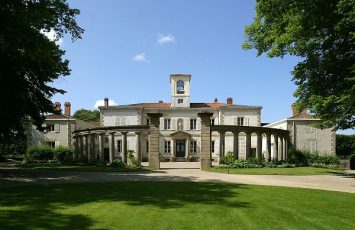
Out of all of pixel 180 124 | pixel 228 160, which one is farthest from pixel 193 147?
pixel 228 160

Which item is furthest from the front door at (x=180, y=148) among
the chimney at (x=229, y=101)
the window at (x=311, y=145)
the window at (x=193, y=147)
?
the window at (x=311, y=145)

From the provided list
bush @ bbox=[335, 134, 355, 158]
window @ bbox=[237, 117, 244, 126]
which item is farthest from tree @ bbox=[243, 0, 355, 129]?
bush @ bbox=[335, 134, 355, 158]

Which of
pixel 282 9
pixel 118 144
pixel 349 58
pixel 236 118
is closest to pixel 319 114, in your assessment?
pixel 349 58

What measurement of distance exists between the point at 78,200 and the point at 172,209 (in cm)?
321

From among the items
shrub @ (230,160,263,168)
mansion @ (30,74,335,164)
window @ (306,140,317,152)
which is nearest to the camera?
shrub @ (230,160,263,168)

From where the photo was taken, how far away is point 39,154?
129 ft

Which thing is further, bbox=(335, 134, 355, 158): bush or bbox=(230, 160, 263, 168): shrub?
bbox=(335, 134, 355, 158): bush

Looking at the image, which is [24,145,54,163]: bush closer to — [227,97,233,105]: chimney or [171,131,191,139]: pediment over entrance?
[171,131,191,139]: pediment over entrance

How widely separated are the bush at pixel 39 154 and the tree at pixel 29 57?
13991 millimetres

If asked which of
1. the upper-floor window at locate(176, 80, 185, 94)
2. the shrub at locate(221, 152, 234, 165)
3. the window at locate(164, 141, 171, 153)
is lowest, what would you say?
the shrub at locate(221, 152, 234, 165)

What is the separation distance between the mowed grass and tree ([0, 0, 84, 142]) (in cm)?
603

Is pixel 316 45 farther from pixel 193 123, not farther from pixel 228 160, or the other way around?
pixel 193 123

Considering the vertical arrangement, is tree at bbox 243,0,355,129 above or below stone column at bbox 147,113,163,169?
above

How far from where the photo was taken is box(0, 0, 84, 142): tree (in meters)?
14.0
